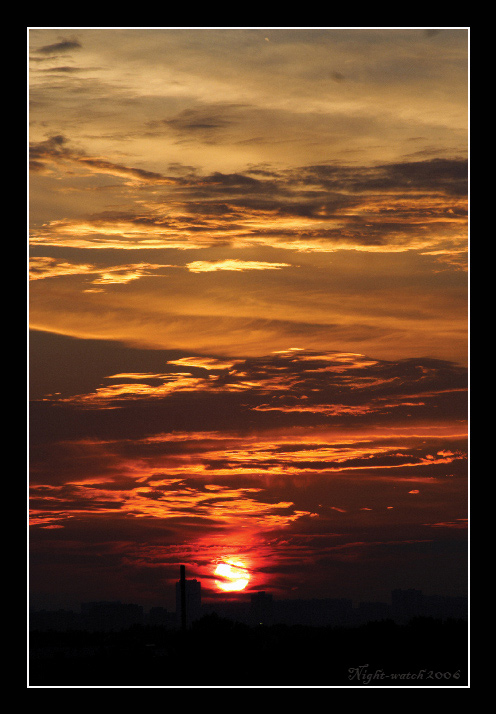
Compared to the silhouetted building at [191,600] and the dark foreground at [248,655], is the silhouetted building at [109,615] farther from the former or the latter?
the dark foreground at [248,655]

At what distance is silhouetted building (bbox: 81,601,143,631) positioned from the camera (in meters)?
33.8

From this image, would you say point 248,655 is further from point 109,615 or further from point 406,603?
point 109,615

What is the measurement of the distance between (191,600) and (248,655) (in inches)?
334

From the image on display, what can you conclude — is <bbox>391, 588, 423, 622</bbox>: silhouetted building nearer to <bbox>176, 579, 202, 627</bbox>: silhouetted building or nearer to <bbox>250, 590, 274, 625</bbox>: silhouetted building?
<bbox>250, 590, 274, 625</bbox>: silhouetted building

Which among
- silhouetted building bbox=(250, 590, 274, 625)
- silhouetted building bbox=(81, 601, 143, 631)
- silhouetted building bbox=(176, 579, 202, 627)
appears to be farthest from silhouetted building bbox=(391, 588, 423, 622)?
silhouetted building bbox=(81, 601, 143, 631)

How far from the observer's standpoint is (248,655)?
25672 millimetres

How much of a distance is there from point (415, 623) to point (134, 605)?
1286cm

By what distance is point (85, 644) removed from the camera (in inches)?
1133

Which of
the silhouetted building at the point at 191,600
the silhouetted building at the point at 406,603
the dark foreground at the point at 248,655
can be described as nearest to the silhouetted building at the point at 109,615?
the silhouetted building at the point at 191,600

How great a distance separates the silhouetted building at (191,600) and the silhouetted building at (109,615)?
191 centimetres

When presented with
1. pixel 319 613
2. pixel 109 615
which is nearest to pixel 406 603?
pixel 319 613
